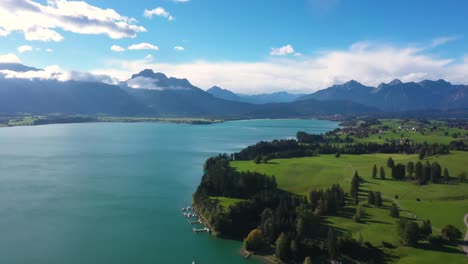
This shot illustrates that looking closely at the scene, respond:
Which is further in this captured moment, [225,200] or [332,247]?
[225,200]

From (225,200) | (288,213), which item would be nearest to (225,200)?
(225,200)

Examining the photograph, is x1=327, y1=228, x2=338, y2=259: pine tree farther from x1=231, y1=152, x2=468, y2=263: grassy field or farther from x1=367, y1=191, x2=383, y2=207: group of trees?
x1=367, y1=191, x2=383, y2=207: group of trees

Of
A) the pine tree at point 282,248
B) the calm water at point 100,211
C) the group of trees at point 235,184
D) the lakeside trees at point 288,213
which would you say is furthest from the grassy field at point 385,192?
the calm water at point 100,211

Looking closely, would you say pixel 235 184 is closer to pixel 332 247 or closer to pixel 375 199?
pixel 375 199

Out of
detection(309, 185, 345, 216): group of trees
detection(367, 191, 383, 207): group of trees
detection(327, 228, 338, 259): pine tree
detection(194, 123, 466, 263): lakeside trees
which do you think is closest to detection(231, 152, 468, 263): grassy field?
detection(367, 191, 383, 207): group of trees

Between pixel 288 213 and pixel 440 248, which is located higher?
pixel 288 213

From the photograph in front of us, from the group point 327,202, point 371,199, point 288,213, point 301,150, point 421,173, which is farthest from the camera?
point 301,150

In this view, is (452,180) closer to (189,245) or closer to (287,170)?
(287,170)

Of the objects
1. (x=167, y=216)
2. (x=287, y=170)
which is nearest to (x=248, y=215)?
(x=167, y=216)

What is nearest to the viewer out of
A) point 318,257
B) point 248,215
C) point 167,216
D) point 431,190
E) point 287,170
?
point 318,257
